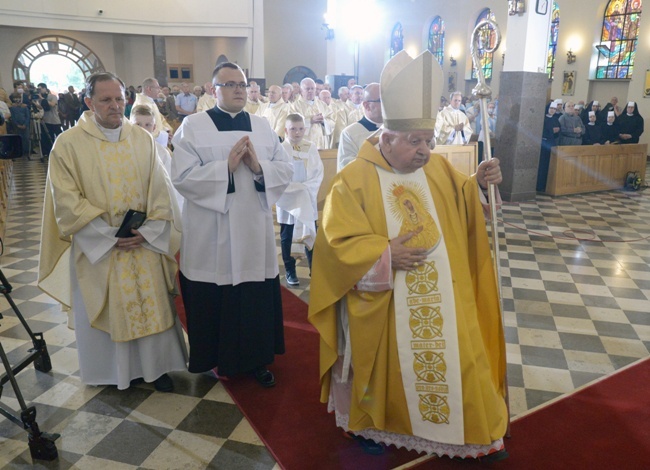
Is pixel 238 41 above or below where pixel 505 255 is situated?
above

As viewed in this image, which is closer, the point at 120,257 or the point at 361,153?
the point at 361,153

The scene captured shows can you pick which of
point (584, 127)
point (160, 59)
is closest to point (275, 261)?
point (584, 127)

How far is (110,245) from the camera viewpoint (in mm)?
3088

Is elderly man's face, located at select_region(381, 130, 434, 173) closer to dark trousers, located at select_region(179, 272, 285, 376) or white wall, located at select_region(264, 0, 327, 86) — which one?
dark trousers, located at select_region(179, 272, 285, 376)

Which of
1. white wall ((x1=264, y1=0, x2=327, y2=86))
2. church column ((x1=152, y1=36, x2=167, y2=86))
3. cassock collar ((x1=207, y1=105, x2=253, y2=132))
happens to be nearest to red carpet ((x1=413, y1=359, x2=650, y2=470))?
cassock collar ((x1=207, y1=105, x2=253, y2=132))

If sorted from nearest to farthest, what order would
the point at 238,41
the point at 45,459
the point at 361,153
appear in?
the point at 361,153, the point at 45,459, the point at 238,41

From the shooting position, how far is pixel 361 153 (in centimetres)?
257

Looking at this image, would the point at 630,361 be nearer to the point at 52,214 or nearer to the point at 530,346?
the point at 530,346

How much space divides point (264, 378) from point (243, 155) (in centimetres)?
144

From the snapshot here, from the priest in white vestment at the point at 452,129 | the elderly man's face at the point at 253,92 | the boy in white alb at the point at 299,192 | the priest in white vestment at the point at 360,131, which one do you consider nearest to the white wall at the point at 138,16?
the elderly man's face at the point at 253,92

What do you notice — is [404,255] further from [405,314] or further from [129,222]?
[129,222]

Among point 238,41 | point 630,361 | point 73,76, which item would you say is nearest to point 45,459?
point 630,361

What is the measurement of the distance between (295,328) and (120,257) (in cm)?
161

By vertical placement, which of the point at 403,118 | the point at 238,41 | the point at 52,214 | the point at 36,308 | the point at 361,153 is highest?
the point at 238,41
